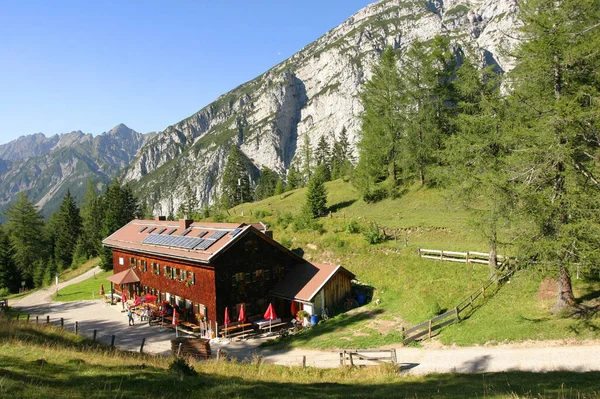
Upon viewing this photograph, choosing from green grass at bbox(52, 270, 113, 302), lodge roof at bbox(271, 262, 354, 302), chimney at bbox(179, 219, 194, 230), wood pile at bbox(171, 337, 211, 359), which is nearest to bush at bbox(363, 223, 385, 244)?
lodge roof at bbox(271, 262, 354, 302)

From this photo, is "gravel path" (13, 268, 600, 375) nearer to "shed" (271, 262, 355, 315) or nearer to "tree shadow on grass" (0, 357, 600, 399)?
"tree shadow on grass" (0, 357, 600, 399)

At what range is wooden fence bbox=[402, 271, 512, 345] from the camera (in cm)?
2097

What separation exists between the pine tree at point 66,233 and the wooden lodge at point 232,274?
176ft

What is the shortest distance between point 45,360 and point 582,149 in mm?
22840

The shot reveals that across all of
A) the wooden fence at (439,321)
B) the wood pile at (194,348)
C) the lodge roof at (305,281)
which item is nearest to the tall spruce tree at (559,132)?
the wooden fence at (439,321)

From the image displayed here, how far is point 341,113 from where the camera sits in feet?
652

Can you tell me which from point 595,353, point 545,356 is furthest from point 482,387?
point 595,353

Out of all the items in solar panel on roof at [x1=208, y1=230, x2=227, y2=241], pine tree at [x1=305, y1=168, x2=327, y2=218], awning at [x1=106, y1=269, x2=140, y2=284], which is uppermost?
pine tree at [x1=305, y1=168, x2=327, y2=218]

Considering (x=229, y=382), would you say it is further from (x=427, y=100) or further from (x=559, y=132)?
(x=427, y=100)

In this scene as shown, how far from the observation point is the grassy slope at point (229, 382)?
937 cm

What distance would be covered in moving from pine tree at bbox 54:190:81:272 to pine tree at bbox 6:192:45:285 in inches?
169

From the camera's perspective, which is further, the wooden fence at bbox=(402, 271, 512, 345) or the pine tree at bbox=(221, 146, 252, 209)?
the pine tree at bbox=(221, 146, 252, 209)

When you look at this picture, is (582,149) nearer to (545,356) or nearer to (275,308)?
(545,356)

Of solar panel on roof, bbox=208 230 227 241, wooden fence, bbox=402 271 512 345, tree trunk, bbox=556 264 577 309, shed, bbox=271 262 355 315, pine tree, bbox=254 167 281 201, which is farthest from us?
pine tree, bbox=254 167 281 201
